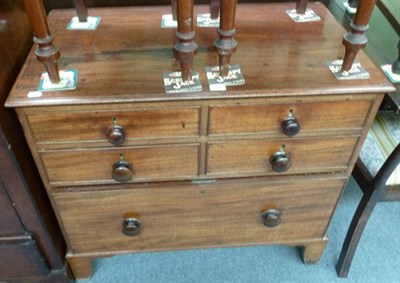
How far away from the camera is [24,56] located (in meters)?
0.96

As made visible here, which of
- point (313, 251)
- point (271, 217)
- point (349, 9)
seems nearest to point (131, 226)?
point (271, 217)

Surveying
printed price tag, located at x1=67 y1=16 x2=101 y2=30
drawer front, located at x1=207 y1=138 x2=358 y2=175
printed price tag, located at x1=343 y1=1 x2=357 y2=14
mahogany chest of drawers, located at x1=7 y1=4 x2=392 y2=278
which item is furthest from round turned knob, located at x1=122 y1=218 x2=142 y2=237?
printed price tag, located at x1=343 y1=1 x2=357 y2=14

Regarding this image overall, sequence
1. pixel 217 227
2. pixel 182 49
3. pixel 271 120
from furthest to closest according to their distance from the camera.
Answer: pixel 217 227, pixel 271 120, pixel 182 49

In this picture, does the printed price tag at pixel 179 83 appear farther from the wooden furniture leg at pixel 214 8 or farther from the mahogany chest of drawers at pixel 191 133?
the wooden furniture leg at pixel 214 8

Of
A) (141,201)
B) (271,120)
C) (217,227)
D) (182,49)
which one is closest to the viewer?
(182,49)

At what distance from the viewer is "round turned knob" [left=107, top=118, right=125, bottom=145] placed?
821 mm

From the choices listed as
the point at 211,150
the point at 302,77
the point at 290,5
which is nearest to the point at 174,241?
the point at 211,150

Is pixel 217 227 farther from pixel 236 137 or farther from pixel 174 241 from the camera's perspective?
pixel 236 137

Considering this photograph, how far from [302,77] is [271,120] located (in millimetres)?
117

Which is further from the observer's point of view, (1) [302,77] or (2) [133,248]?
(2) [133,248]

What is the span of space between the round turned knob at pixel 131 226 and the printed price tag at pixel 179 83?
0.43 metres

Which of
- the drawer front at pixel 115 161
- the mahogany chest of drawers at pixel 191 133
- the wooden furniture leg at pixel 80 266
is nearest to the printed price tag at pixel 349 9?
the mahogany chest of drawers at pixel 191 133

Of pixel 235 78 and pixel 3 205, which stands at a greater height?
pixel 235 78

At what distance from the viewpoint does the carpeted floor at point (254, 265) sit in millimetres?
1281
